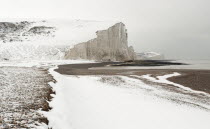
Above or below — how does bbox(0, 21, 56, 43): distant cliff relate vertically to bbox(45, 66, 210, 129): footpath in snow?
above

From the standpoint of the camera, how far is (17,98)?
11.9 m

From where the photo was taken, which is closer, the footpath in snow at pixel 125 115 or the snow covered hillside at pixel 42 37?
the footpath in snow at pixel 125 115

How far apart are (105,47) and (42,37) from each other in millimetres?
35494

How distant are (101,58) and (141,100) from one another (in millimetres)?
92364

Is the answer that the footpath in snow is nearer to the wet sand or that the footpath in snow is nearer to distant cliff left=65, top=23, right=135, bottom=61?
the wet sand

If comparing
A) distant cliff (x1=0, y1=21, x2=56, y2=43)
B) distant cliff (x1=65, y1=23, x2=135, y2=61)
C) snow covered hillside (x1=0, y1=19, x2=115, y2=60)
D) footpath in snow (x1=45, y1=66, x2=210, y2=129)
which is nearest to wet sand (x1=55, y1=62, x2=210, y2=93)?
footpath in snow (x1=45, y1=66, x2=210, y2=129)

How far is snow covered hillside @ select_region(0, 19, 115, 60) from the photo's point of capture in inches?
3912

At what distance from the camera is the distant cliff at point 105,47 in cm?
10081

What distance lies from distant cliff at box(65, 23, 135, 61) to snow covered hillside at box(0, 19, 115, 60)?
3.84 metres

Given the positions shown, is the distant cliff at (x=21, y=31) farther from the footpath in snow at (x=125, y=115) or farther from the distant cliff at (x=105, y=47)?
the footpath in snow at (x=125, y=115)

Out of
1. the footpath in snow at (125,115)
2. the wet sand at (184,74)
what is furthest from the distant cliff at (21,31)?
the footpath in snow at (125,115)

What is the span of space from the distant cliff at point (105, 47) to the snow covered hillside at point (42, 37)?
3838 millimetres

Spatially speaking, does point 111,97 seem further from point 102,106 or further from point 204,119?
point 204,119

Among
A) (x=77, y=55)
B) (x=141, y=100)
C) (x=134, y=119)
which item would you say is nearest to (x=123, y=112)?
(x=134, y=119)
